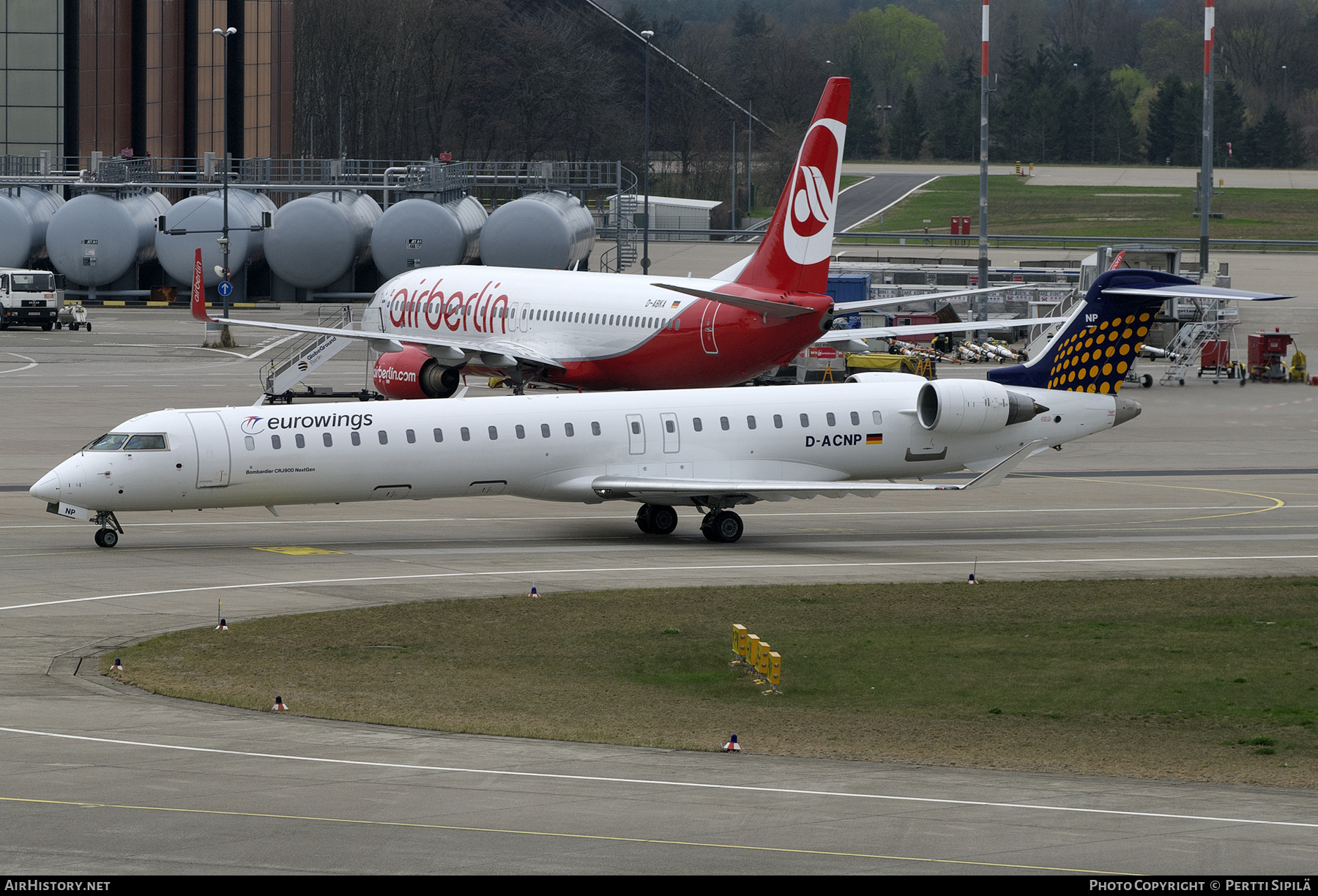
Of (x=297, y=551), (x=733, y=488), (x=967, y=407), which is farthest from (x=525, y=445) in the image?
(x=967, y=407)

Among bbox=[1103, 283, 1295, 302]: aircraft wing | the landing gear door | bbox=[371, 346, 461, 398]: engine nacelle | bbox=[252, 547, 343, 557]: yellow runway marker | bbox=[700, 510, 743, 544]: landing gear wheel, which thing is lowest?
bbox=[252, 547, 343, 557]: yellow runway marker

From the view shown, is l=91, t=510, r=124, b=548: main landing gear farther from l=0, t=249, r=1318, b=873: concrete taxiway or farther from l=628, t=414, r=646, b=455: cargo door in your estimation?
l=628, t=414, r=646, b=455: cargo door

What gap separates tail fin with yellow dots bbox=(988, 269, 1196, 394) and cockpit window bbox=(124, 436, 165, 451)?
19.5m

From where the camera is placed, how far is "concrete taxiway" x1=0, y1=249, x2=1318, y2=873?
14.9 metres

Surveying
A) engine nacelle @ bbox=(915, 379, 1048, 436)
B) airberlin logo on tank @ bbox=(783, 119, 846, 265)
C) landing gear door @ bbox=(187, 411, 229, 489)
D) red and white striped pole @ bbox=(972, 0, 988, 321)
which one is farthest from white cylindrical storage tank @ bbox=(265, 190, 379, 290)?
engine nacelle @ bbox=(915, 379, 1048, 436)

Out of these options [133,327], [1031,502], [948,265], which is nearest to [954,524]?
[1031,502]

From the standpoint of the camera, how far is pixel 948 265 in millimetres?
98375

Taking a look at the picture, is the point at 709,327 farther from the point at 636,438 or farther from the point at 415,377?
the point at 636,438

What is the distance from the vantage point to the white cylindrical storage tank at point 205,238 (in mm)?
87625

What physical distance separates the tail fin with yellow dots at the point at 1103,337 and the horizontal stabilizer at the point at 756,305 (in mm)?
10195

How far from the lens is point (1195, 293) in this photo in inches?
1420

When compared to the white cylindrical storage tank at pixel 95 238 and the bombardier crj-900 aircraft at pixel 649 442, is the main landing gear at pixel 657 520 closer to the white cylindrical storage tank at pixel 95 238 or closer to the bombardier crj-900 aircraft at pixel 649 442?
the bombardier crj-900 aircraft at pixel 649 442

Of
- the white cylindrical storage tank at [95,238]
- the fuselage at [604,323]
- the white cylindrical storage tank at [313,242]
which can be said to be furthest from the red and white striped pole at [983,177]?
the white cylindrical storage tank at [95,238]

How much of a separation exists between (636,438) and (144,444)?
9905 mm
